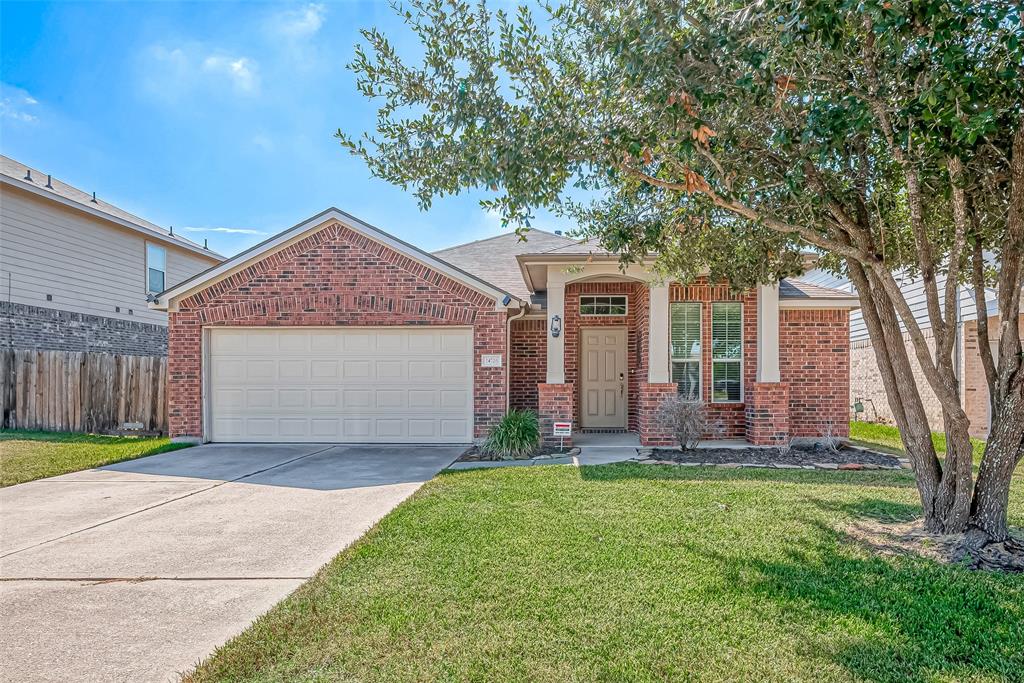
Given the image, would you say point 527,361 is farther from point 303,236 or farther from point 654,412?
point 303,236

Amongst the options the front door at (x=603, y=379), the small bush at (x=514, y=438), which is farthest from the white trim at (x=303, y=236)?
the front door at (x=603, y=379)

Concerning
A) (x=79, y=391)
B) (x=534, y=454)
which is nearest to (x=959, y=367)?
(x=534, y=454)

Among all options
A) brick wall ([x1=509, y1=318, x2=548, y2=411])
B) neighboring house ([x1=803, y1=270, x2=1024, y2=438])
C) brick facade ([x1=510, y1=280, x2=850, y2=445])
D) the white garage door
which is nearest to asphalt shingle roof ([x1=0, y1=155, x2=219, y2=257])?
the white garage door

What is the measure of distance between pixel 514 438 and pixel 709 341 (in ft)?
13.3

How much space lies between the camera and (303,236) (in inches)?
420

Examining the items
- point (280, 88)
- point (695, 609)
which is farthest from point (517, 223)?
point (280, 88)

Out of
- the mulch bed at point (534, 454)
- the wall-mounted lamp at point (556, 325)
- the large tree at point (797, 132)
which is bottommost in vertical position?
the mulch bed at point (534, 454)

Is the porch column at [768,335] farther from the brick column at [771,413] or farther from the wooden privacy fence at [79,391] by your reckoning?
the wooden privacy fence at [79,391]

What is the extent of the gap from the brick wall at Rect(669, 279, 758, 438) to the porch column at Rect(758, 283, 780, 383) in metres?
0.32

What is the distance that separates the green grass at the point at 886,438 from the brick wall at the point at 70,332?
17.2 meters

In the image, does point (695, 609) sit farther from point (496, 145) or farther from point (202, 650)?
point (496, 145)

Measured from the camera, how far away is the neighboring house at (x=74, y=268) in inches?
496

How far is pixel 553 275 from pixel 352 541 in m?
6.42

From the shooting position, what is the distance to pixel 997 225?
529 centimetres
